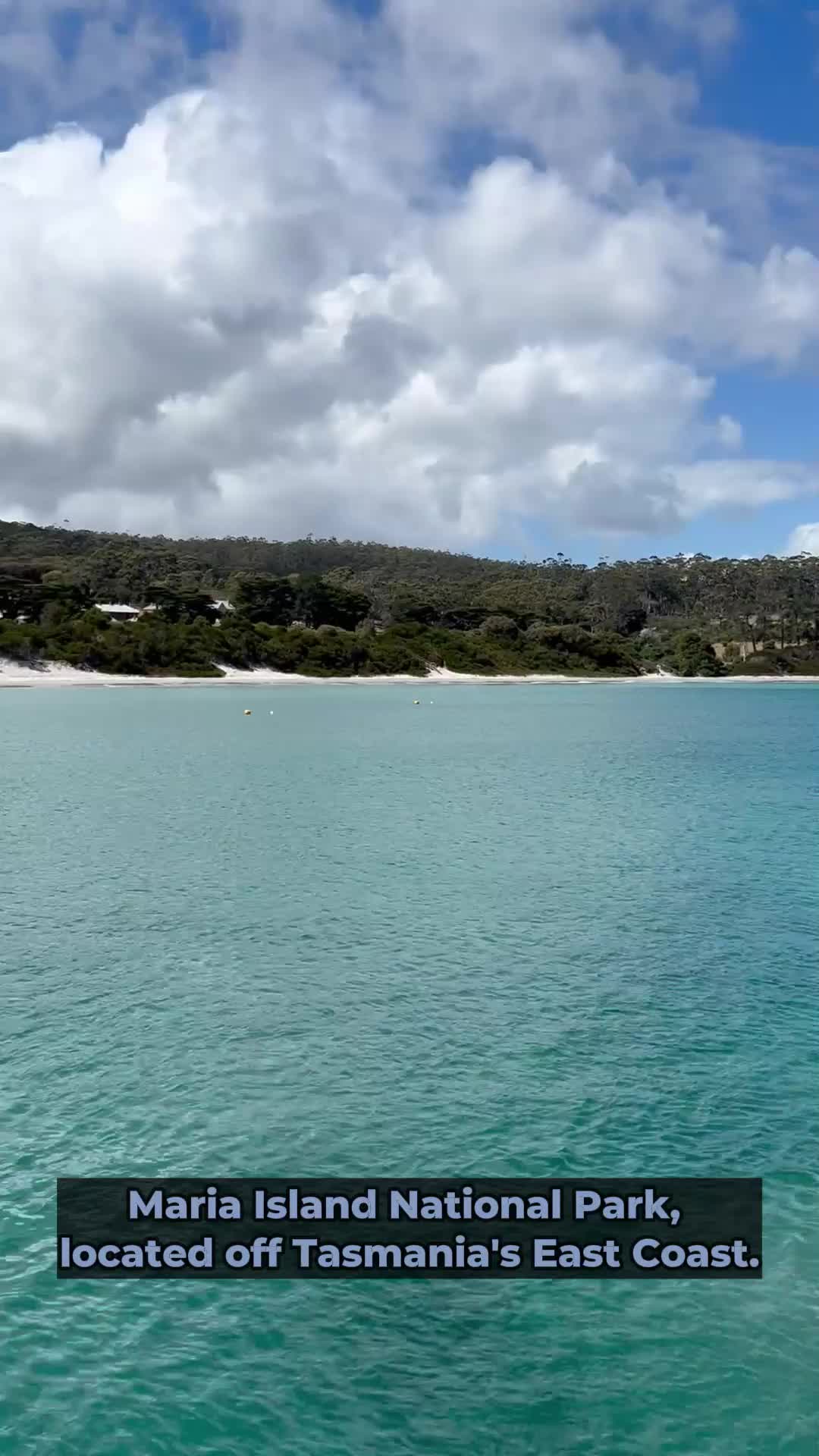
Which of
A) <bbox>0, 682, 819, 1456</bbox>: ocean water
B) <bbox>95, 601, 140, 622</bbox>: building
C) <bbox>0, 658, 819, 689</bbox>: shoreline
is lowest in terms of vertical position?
<bbox>0, 682, 819, 1456</bbox>: ocean water

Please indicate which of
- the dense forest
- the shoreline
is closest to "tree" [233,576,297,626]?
the dense forest

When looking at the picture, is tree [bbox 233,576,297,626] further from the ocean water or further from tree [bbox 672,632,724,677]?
the ocean water

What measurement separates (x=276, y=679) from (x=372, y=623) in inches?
1246

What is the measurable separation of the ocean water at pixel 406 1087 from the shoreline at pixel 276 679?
234 ft

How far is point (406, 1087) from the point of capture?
10.9m

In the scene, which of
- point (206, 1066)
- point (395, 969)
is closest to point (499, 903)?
point (395, 969)

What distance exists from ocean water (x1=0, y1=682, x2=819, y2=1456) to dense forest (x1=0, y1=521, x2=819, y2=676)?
81.3m

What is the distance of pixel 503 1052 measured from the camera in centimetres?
1180

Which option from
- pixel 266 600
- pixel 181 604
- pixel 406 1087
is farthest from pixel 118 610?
pixel 406 1087

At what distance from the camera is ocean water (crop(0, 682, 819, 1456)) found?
659 centimetres

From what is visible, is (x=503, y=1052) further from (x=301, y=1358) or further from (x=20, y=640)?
(x=20, y=640)

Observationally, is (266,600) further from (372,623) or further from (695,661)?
(695,661)

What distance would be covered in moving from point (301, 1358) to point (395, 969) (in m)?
7.90

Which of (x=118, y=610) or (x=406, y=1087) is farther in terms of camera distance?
(x=118, y=610)
